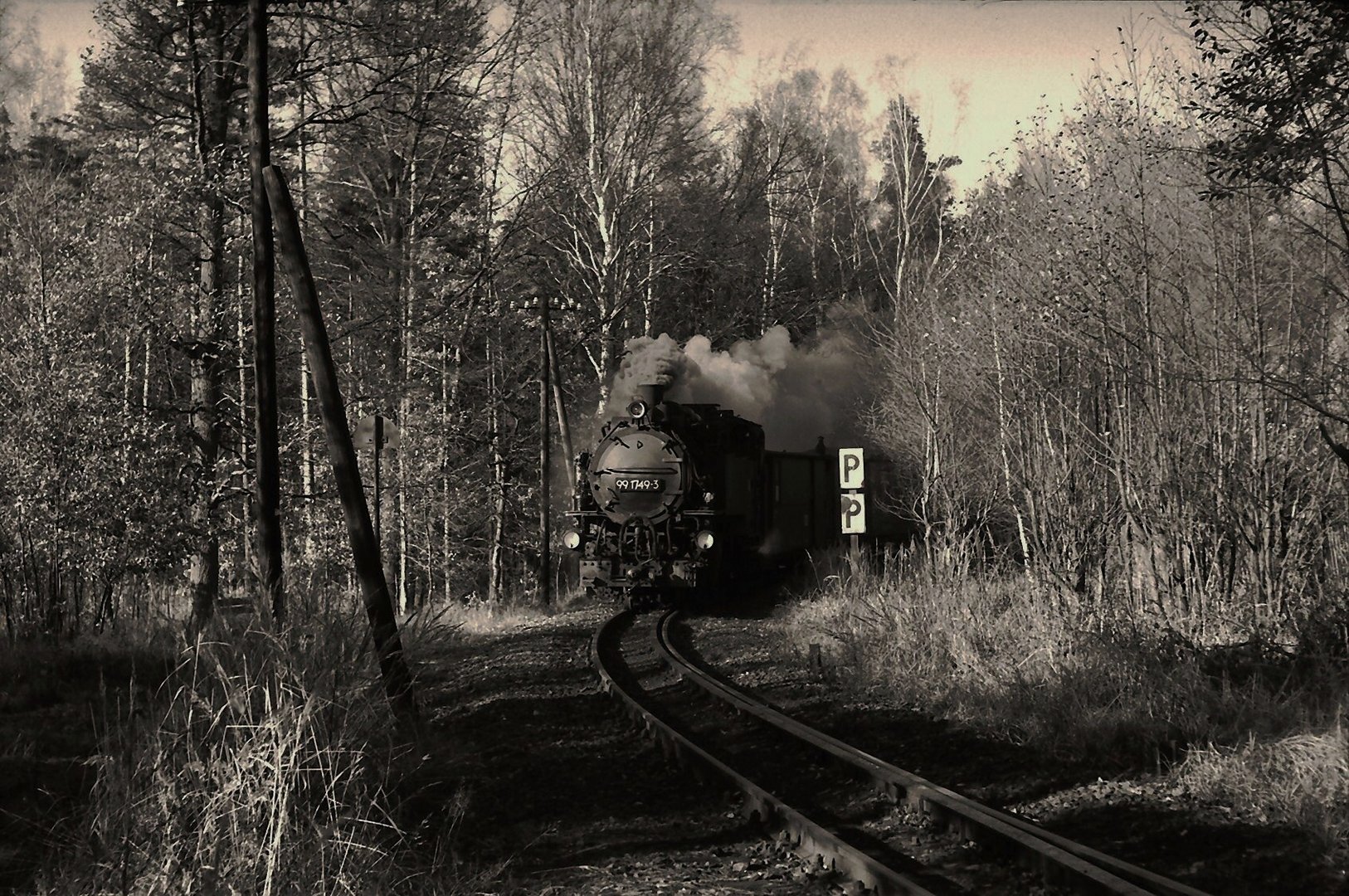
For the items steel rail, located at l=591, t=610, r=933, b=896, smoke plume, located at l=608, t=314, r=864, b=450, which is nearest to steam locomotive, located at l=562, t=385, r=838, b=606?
→ smoke plume, located at l=608, t=314, r=864, b=450

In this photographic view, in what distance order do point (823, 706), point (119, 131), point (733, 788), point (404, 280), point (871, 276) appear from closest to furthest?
point (733, 788), point (823, 706), point (119, 131), point (404, 280), point (871, 276)

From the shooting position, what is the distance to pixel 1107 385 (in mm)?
11180

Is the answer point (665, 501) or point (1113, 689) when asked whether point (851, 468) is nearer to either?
point (665, 501)

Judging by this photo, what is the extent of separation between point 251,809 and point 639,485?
13268mm

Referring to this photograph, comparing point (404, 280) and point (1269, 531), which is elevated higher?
point (404, 280)

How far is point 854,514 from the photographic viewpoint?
49.5ft

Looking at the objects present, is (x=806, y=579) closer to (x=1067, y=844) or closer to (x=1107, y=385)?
(x=1107, y=385)

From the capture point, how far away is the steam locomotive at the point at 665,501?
60.9ft

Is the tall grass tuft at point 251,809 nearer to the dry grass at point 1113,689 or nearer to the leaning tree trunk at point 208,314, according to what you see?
the dry grass at point 1113,689

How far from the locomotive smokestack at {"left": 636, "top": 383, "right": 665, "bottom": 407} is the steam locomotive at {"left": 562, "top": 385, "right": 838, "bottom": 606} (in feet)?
0.04

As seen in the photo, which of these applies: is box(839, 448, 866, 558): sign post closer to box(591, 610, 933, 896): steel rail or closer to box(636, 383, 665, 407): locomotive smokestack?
box(636, 383, 665, 407): locomotive smokestack

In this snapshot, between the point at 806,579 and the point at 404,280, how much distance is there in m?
9.65

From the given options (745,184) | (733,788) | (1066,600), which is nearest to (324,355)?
(733,788)

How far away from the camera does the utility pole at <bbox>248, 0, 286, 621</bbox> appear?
11484 mm
